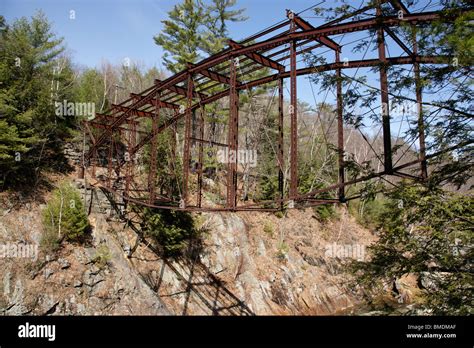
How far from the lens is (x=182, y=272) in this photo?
49.8 feet

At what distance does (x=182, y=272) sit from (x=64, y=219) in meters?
5.85

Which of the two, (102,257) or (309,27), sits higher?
(309,27)

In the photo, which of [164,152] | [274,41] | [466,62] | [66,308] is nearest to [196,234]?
[164,152]

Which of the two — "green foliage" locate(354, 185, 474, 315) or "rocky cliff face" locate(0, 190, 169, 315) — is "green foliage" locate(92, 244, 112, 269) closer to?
"rocky cliff face" locate(0, 190, 169, 315)

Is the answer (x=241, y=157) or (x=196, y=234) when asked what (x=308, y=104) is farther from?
(x=196, y=234)

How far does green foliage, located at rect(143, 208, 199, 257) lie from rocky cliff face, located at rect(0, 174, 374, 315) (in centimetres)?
69

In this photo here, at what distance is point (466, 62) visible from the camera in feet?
11.1

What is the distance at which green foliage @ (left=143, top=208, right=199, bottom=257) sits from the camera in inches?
574

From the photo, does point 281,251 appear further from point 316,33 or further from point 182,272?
point 316,33

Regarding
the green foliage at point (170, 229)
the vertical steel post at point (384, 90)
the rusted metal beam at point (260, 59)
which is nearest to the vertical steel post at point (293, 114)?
the rusted metal beam at point (260, 59)

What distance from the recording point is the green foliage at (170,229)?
47.8ft

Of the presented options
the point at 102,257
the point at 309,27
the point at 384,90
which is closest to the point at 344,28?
the point at 309,27

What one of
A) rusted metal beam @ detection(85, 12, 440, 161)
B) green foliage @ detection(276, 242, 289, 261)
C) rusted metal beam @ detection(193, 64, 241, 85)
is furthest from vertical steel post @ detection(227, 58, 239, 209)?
green foliage @ detection(276, 242, 289, 261)

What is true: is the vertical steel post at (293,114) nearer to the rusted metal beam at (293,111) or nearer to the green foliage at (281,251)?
the rusted metal beam at (293,111)
